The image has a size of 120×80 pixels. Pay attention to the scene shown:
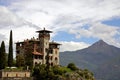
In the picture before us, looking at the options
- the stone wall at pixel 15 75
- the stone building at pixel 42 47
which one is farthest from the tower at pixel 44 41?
the stone wall at pixel 15 75

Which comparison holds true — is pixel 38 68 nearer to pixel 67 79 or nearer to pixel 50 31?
pixel 67 79

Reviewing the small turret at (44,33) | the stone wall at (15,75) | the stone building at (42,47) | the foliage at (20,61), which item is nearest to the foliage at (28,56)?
the stone building at (42,47)

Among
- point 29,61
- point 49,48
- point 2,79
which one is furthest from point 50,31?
point 2,79

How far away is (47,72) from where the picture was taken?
116 m

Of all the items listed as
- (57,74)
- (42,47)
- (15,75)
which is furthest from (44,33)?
(15,75)

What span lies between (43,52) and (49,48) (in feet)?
12.6

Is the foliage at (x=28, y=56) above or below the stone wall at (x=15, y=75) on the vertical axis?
above

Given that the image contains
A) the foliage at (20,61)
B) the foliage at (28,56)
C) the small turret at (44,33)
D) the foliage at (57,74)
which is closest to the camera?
the foliage at (57,74)

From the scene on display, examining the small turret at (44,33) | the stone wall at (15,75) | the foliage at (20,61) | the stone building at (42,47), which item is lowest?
the stone wall at (15,75)

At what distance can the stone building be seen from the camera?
433 ft

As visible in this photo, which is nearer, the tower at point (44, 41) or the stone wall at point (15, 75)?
the stone wall at point (15, 75)

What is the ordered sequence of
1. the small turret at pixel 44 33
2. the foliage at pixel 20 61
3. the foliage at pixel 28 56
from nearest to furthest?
the foliage at pixel 20 61, the foliage at pixel 28 56, the small turret at pixel 44 33

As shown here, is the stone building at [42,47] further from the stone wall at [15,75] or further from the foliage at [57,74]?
the stone wall at [15,75]

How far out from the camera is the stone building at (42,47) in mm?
132000
